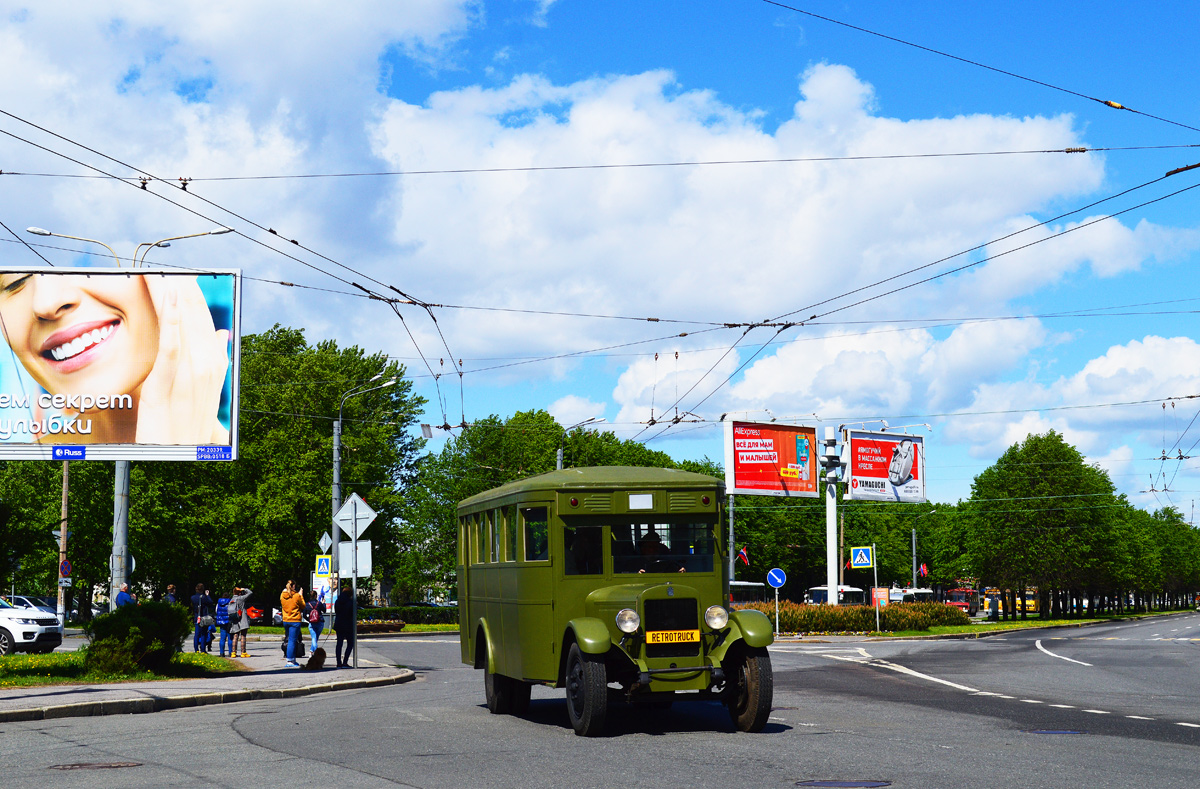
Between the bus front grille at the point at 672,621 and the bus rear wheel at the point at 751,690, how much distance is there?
478mm

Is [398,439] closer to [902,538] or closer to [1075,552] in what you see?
[1075,552]

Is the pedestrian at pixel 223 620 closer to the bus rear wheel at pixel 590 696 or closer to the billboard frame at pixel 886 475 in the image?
the bus rear wheel at pixel 590 696

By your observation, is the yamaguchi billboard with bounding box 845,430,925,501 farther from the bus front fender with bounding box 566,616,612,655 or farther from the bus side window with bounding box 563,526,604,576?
the bus front fender with bounding box 566,616,612,655

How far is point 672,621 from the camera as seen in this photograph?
12594 millimetres

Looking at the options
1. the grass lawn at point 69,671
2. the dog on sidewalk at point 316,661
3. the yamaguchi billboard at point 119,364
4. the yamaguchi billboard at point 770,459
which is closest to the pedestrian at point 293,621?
the dog on sidewalk at point 316,661

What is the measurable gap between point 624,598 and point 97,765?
5.08m

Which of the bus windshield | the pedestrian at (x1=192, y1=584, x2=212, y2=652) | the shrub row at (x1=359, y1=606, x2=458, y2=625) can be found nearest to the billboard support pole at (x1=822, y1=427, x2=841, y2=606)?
the shrub row at (x1=359, y1=606, x2=458, y2=625)

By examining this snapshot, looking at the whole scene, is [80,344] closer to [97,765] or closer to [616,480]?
[616,480]

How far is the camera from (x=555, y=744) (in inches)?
453

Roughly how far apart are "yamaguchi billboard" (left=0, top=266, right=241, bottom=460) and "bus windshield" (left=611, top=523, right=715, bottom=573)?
11.0 m

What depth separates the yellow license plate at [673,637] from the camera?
12.4 metres

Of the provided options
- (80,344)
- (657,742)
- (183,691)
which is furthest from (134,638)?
(657,742)

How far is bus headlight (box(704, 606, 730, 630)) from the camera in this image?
12.5 m

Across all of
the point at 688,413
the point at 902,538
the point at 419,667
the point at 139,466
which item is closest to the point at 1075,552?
the point at 902,538
